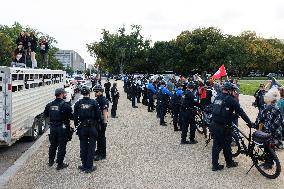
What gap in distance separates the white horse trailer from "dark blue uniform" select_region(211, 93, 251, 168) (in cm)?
456

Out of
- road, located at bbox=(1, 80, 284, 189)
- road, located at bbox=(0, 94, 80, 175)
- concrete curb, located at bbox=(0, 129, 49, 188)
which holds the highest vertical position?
road, located at bbox=(1, 80, 284, 189)

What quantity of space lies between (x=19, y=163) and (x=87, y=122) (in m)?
2.27

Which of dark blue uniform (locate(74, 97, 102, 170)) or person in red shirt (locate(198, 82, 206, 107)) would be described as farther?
person in red shirt (locate(198, 82, 206, 107))

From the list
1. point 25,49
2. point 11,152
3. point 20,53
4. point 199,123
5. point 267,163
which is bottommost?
point 11,152

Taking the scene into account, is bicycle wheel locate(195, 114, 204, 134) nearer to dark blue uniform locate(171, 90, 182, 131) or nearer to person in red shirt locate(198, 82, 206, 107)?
person in red shirt locate(198, 82, 206, 107)

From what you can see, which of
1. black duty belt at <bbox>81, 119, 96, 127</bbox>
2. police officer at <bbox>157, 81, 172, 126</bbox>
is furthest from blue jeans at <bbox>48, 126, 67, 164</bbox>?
police officer at <bbox>157, 81, 172, 126</bbox>

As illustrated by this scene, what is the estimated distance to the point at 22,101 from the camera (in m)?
10.7

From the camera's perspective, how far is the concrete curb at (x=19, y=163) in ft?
26.6

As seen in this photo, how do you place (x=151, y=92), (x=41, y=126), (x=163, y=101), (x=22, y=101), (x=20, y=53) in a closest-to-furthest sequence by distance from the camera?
(x=22, y=101)
(x=41, y=126)
(x=163, y=101)
(x=20, y=53)
(x=151, y=92)

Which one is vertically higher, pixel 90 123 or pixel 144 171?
pixel 90 123

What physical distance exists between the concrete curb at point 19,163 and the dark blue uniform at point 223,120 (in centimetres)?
415

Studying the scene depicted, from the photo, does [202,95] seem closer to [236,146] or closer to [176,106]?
[176,106]

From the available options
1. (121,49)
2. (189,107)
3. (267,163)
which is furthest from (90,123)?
(121,49)

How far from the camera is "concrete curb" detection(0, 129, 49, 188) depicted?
812 centimetres
